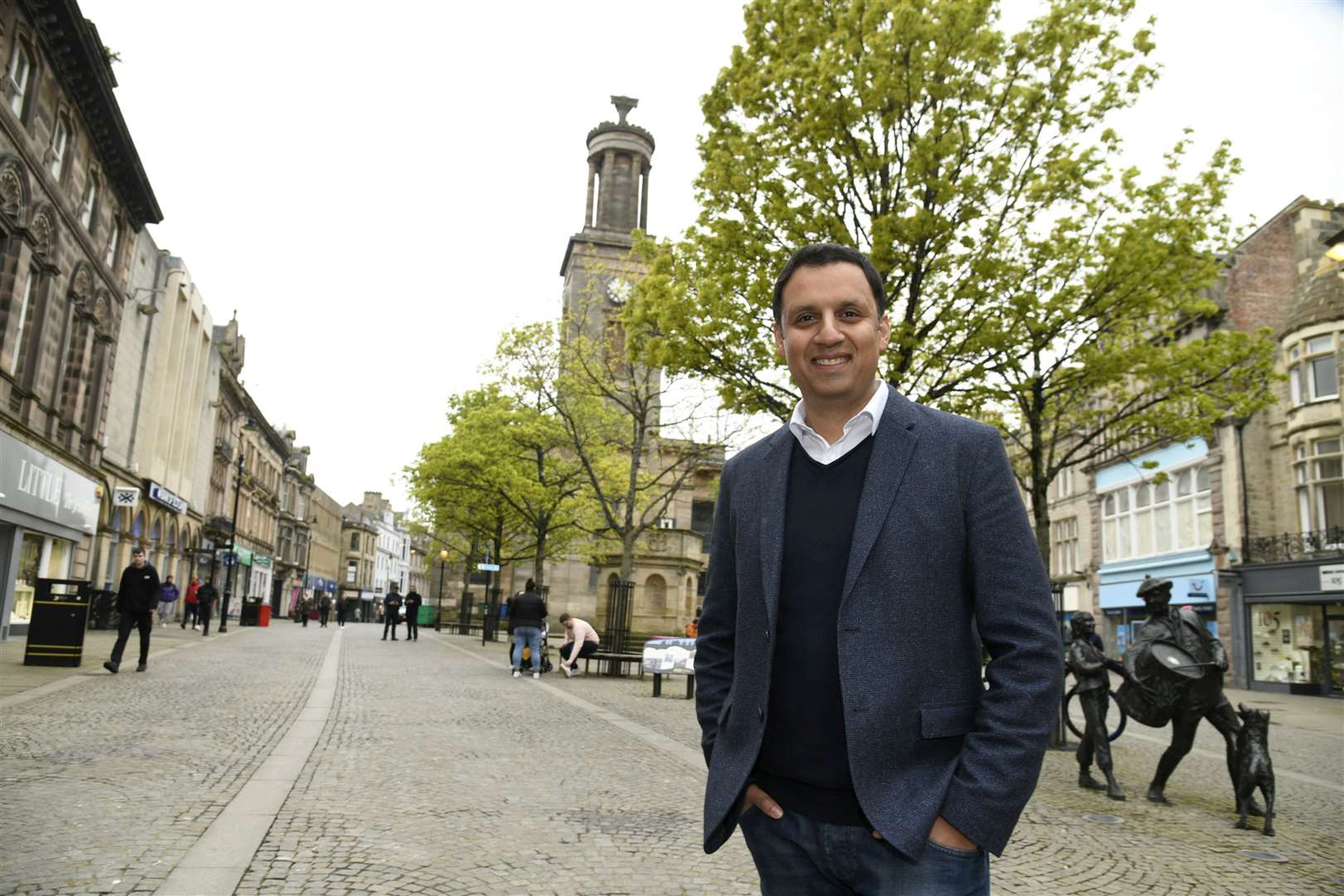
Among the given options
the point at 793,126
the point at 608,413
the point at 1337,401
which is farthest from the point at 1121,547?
the point at 793,126

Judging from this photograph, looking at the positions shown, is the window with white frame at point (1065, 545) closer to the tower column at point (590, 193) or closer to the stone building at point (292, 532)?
the tower column at point (590, 193)

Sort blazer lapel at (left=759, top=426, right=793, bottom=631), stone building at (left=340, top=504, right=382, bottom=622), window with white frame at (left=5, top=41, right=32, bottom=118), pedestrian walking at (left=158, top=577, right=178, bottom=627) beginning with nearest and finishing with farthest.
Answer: blazer lapel at (left=759, top=426, right=793, bottom=631)
window with white frame at (left=5, top=41, right=32, bottom=118)
pedestrian walking at (left=158, top=577, right=178, bottom=627)
stone building at (left=340, top=504, right=382, bottom=622)

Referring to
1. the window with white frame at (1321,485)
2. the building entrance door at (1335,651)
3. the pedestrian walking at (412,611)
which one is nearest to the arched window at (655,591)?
the pedestrian walking at (412,611)

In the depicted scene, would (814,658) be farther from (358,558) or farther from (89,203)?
(358,558)

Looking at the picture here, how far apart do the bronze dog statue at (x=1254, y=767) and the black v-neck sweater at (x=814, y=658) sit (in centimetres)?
714

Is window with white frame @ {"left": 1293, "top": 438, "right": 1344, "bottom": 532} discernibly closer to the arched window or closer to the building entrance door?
the building entrance door

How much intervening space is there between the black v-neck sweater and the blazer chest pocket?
0.48 feet

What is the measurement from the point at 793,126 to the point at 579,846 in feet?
34.3

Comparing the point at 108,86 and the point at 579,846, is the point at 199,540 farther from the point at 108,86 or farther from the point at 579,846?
the point at 579,846

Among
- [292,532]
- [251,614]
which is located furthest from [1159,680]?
[292,532]

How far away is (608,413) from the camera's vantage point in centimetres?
3412

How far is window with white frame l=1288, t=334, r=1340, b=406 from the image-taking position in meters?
26.1

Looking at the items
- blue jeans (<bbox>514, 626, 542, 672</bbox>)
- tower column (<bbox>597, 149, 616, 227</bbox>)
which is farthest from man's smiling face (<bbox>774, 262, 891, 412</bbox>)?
tower column (<bbox>597, 149, 616, 227</bbox>)

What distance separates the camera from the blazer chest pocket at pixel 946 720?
2.02 meters
